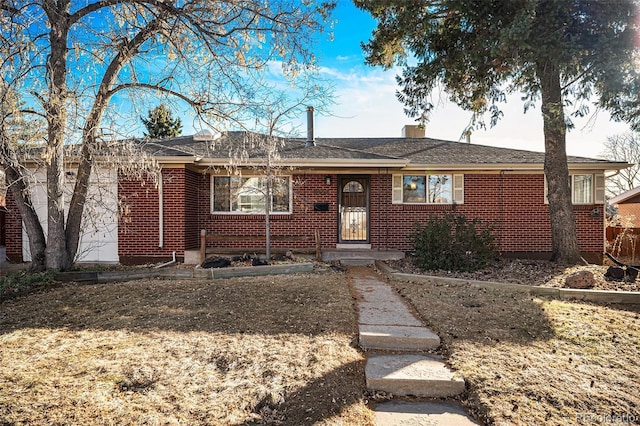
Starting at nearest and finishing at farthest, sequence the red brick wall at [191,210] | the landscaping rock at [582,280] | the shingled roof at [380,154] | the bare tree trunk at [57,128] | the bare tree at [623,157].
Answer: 1. the bare tree trunk at [57,128]
2. the landscaping rock at [582,280]
3. the red brick wall at [191,210]
4. the shingled roof at [380,154]
5. the bare tree at [623,157]

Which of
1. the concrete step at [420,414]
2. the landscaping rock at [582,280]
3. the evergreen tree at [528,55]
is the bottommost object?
the concrete step at [420,414]

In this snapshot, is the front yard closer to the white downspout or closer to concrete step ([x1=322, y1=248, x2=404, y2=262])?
the white downspout

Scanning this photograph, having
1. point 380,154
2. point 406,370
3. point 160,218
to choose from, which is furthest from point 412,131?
point 406,370

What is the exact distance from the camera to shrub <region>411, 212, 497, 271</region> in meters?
8.40

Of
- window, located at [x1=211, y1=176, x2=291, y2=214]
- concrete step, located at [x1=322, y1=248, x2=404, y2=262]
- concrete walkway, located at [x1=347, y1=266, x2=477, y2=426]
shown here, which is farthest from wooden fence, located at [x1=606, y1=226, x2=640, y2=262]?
concrete walkway, located at [x1=347, y1=266, x2=477, y2=426]

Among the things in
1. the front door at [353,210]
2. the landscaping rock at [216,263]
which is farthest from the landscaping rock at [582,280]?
the landscaping rock at [216,263]

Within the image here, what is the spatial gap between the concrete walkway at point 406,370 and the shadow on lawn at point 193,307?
0.49 m

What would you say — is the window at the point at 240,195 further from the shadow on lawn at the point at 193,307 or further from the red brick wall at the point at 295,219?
the shadow on lawn at the point at 193,307

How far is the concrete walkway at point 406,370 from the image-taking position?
9.55 ft

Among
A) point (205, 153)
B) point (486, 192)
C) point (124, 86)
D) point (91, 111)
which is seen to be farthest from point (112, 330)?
point (486, 192)

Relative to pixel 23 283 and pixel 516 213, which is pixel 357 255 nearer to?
pixel 516 213

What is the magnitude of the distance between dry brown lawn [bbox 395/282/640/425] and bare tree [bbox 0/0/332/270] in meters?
5.56

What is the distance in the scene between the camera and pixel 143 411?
2.73m

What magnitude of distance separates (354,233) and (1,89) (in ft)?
28.8
